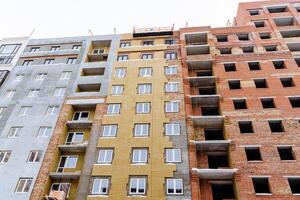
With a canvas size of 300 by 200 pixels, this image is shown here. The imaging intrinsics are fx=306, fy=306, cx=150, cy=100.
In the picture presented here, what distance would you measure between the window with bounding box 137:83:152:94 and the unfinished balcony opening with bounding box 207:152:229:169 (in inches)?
420

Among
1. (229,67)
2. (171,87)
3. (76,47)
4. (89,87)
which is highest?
(76,47)

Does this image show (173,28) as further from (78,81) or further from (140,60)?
(78,81)

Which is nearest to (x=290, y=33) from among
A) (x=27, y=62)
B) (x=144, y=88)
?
(x=144, y=88)

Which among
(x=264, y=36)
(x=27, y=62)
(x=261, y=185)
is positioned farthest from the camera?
(x=27, y=62)

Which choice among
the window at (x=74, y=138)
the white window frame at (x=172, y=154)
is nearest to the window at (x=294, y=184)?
the white window frame at (x=172, y=154)

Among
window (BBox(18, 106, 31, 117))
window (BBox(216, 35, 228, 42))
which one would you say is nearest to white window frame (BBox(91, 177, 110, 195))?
window (BBox(18, 106, 31, 117))

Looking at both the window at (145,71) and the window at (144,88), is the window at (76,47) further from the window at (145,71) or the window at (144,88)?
the window at (144,88)

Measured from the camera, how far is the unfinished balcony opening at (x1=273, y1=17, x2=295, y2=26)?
45.5 metres

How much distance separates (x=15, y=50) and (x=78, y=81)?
14.1 meters

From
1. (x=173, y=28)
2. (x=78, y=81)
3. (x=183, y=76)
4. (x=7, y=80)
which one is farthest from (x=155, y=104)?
(x=7, y=80)

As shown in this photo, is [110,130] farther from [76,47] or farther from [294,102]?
[294,102]

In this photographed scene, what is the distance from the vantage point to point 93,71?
140 ft

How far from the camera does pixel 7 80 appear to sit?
4238cm

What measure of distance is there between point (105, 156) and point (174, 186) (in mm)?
7804
